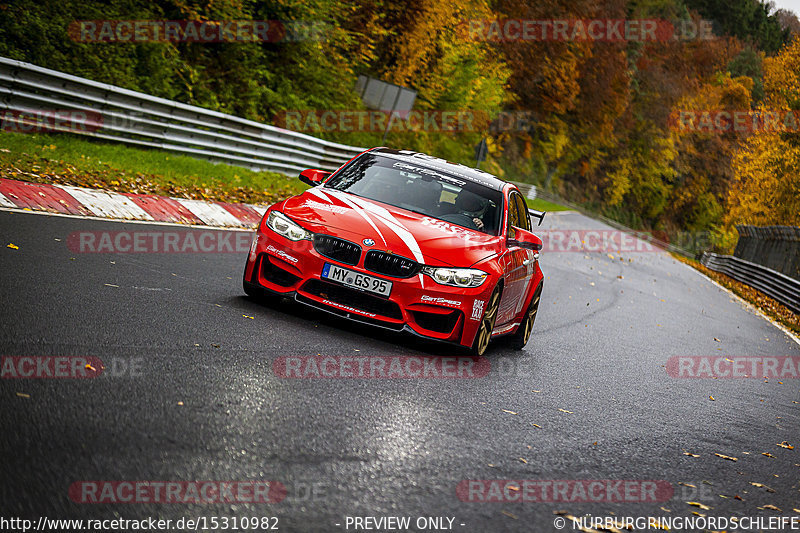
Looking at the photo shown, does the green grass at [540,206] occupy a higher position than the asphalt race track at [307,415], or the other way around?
the asphalt race track at [307,415]

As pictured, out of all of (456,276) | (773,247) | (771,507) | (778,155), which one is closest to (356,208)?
(456,276)

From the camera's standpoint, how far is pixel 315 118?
1168 inches

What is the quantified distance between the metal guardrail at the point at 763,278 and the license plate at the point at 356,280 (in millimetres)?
19678

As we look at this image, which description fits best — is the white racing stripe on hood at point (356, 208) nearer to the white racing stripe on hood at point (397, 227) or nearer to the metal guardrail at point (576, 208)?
the white racing stripe on hood at point (397, 227)

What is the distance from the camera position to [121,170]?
51.1ft

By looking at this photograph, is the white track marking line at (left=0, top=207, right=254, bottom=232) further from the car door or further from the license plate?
the car door

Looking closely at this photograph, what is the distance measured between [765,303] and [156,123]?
17.2 metres

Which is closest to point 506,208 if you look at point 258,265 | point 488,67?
point 258,265

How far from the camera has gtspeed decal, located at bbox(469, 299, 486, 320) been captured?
7918 millimetres

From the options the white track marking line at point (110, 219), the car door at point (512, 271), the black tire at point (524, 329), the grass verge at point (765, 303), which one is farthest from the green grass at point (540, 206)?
the car door at point (512, 271)

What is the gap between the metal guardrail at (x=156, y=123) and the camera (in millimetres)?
15289

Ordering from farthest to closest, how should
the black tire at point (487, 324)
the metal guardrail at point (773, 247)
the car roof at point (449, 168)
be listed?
the metal guardrail at point (773, 247)
the car roof at point (449, 168)
the black tire at point (487, 324)

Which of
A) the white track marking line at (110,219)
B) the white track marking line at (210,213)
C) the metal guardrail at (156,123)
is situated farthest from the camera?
the metal guardrail at (156,123)

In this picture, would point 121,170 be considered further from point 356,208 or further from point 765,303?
point 765,303
